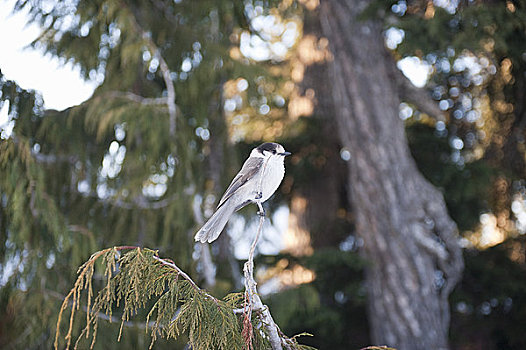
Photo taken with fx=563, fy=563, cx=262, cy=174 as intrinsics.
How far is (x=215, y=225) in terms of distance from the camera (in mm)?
1817

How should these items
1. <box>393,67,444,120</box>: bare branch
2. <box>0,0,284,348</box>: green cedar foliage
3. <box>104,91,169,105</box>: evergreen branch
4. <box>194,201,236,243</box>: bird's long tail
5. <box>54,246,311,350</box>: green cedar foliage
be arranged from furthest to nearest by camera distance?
<box>393,67,444,120</box>: bare branch, <box>104,91,169,105</box>: evergreen branch, <box>0,0,284,348</box>: green cedar foliage, <box>194,201,236,243</box>: bird's long tail, <box>54,246,311,350</box>: green cedar foliage

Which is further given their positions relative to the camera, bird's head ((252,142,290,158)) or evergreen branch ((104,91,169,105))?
evergreen branch ((104,91,169,105))

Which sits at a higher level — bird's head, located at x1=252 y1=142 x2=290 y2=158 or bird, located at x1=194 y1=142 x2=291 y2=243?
bird's head, located at x1=252 y1=142 x2=290 y2=158

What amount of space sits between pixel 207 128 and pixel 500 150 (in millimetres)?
3156

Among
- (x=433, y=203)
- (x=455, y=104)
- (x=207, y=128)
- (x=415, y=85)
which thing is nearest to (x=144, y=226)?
(x=207, y=128)

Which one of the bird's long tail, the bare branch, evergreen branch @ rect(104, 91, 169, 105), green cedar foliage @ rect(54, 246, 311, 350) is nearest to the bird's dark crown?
the bird's long tail

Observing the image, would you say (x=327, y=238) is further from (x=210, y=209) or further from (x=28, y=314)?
(x=28, y=314)

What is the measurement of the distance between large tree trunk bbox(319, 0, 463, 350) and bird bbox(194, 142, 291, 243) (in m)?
3.04

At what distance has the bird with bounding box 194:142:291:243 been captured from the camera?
183cm

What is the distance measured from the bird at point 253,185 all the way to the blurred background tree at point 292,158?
5.02ft

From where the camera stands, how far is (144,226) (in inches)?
157

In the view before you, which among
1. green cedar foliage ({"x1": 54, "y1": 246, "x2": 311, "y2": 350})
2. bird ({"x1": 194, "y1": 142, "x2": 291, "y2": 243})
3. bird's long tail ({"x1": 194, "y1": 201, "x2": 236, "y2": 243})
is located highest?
bird ({"x1": 194, "y1": 142, "x2": 291, "y2": 243})

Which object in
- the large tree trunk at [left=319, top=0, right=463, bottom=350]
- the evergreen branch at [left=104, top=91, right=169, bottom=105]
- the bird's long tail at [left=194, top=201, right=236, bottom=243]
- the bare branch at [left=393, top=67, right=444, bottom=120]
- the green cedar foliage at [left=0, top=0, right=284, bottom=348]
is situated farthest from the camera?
the bare branch at [left=393, top=67, right=444, bottom=120]

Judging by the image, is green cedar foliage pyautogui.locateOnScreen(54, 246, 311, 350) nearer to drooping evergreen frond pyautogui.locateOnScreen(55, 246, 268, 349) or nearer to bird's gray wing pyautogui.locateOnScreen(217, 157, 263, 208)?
drooping evergreen frond pyautogui.locateOnScreen(55, 246, 268, 349)
